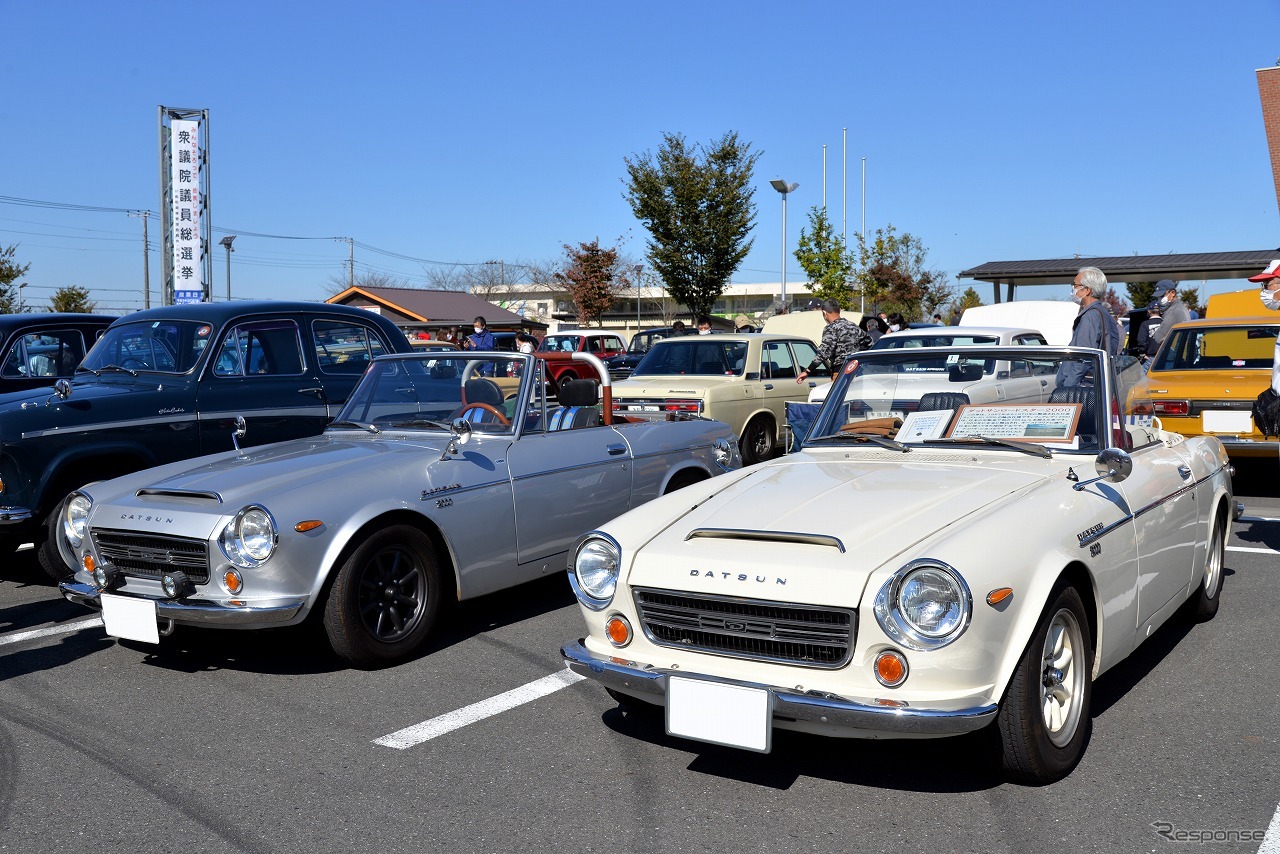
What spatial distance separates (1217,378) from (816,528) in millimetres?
7844

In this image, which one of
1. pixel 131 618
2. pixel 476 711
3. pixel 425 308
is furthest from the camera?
pixel 425 308

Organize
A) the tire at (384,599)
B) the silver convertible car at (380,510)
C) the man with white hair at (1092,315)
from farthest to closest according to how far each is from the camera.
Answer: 1. the man with white hair at (1092,315)
2. the tire at (384,599)
3. the silver convertible car at (380,510)

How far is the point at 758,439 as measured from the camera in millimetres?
12695

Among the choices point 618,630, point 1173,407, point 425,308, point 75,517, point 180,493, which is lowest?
point 618,630

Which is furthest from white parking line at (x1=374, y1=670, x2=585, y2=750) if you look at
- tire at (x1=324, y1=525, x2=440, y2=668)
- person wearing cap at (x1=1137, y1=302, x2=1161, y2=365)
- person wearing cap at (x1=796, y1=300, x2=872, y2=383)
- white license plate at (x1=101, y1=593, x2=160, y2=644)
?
person wearing cap at (x1=1137, y1=302, x2=1161, y2=365)

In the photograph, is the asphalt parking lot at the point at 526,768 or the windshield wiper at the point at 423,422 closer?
the asphalt parking lot at the point at 526,768

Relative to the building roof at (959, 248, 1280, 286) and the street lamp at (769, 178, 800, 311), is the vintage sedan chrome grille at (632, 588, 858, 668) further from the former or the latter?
the building roof at (959, 248, 1280, 286)

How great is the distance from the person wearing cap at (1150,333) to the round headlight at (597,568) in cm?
1235

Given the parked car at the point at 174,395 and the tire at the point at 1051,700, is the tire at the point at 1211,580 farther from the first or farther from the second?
the parked car at the point at 174,395

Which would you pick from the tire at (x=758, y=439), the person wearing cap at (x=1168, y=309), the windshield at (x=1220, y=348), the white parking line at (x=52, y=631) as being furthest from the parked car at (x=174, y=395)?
the person wearing cap at (x=1168, y=309)

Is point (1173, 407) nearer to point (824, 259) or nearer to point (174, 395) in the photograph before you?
point (174, 395)

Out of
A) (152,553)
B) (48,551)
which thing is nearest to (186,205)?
(48,551)

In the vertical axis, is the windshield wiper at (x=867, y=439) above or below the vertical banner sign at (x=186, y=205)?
below

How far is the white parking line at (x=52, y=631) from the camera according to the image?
5.88 meters
